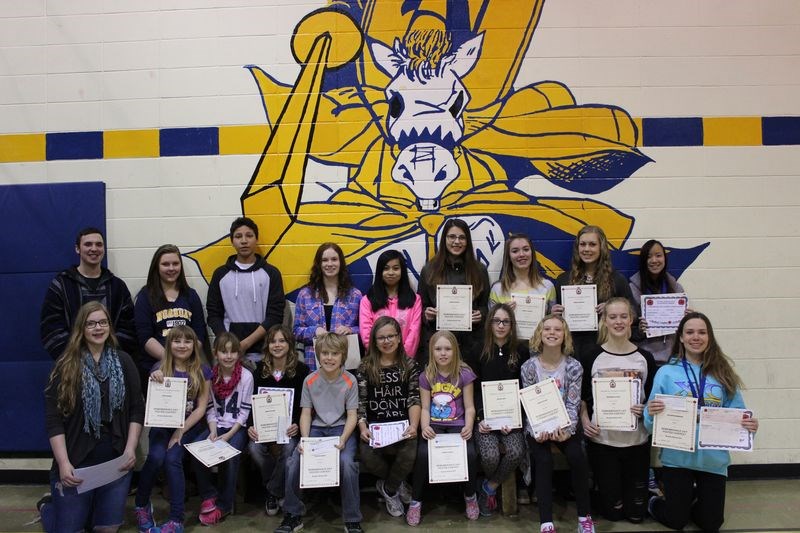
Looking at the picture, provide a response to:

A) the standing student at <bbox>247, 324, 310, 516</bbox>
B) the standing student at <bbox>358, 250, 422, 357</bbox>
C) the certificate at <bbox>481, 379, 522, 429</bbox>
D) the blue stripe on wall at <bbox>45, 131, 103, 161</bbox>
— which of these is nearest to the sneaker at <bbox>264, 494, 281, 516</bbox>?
the standing student at <bbox>247, 324, 310, 516</bbox>

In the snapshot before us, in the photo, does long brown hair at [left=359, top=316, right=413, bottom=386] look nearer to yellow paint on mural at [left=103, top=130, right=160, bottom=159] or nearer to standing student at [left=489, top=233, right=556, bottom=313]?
standing student at [left=489, top=233, right=556, bottom=313]

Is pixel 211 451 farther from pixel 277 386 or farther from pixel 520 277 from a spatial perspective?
pixel 520 277

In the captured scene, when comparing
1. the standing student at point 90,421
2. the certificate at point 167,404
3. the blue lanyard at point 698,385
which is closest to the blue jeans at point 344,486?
the certificate at point 167,404

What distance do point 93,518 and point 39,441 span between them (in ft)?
4.82

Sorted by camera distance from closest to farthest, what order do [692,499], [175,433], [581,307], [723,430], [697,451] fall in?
[723,430]
[697,451]
[692,499]
[175,433]
[581,307]

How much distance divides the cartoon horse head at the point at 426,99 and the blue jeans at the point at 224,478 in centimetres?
247

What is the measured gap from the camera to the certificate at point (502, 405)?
12.5 feet

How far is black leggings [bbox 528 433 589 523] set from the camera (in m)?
3.59

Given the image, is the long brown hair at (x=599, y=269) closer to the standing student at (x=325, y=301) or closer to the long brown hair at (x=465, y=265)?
the long brown hair at (x=465, y=265)

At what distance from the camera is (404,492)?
155 inches

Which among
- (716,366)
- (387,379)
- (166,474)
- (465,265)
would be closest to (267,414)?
(166,474)

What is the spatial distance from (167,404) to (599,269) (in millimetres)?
3376

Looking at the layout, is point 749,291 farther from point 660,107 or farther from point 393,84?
point 393,84

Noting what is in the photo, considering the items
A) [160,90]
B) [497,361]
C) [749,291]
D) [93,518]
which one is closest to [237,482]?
[93,518]
